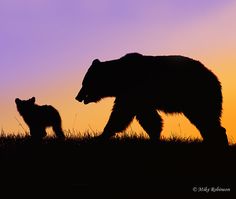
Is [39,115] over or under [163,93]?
under

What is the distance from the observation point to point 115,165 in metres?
9.00

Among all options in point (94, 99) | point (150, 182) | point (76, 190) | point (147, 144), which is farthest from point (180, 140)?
point (76, 190)

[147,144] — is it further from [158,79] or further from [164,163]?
[158,79]

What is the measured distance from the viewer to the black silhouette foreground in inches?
586

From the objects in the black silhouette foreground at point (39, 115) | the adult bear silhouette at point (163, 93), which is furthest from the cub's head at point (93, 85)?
the black silhouette foreground at point (39, 115)

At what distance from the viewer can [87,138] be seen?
11641mm

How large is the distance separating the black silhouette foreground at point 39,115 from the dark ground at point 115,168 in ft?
11.9

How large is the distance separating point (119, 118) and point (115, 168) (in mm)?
3558

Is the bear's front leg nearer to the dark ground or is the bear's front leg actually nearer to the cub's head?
the dark ground

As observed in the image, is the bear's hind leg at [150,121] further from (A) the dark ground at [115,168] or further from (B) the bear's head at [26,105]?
(B) the bear's head at [26,105]

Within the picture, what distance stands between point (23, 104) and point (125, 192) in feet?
26.9

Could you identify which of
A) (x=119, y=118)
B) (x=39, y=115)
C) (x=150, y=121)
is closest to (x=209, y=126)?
(x=150, y=121)

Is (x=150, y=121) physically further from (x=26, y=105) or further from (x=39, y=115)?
(x=26, y=105)


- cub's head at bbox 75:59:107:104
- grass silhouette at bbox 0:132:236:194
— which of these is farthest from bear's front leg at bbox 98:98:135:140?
cub's head at bbox 75:59:107:104
